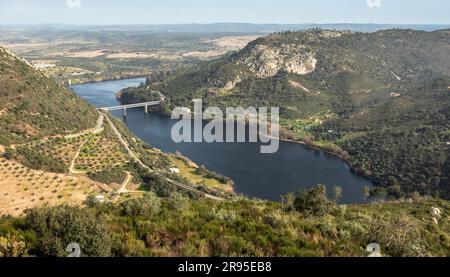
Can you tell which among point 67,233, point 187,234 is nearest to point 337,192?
point 187,234

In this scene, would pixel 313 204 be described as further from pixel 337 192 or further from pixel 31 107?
pixel 31 107

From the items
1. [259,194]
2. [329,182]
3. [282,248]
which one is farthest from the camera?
[329,182]

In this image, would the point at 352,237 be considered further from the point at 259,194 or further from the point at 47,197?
the point at 259,194

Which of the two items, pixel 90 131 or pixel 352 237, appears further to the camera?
pixel 90 131

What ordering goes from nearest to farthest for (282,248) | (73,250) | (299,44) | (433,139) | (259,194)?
(73,250), (282,248), (259,194), (433,139), (299,44)

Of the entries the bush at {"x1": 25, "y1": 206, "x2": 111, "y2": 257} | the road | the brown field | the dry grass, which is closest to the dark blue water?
the road

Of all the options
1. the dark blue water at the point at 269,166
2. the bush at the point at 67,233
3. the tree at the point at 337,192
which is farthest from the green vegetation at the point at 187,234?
the dark blue water at the point at 269,166

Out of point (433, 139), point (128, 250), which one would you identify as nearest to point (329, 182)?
point (433, 139)
